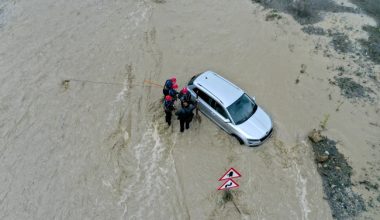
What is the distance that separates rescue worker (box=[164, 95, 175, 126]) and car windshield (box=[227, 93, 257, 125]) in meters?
2.03

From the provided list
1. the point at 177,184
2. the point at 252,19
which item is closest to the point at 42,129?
the point at 177,184

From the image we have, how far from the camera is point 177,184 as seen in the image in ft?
37.9

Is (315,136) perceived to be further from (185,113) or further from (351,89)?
(185,113)

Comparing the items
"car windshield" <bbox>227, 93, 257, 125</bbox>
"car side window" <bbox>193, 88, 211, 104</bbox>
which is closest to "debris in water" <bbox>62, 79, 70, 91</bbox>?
"car side window" <bbox>193, 88, 211, 104</bbox>

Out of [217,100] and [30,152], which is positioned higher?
[217,100]

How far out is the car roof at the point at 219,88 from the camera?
12562 millimetres

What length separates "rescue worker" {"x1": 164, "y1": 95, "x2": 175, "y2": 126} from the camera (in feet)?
40.1

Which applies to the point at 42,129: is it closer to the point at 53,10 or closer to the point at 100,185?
the point at 100,185

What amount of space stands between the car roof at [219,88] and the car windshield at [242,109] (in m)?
0.16

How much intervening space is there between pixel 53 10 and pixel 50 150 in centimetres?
941

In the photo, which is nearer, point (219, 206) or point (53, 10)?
point (219, 206)

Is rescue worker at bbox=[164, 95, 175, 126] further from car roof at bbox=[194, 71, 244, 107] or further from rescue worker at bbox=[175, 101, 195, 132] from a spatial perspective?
car roof at bbox=[194, 71, 244, 107]

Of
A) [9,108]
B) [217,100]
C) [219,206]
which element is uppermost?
[217,100]

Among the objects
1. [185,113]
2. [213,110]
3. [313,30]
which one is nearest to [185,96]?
[185,113]
